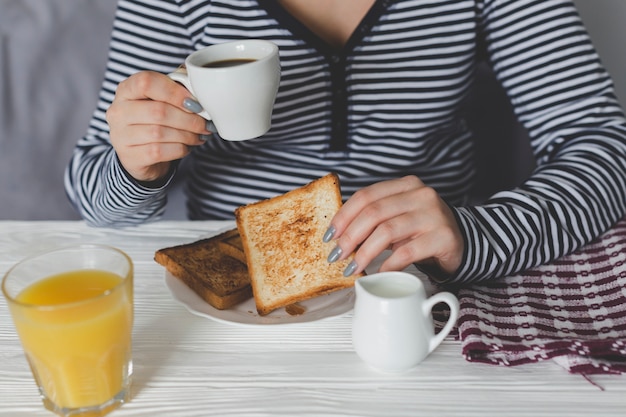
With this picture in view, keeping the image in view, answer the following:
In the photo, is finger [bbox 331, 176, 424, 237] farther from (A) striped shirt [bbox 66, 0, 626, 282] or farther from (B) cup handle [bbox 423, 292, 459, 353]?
(A) striped shirt [bbox 66, 0, 626, 282]

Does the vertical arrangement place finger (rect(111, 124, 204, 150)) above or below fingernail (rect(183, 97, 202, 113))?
below

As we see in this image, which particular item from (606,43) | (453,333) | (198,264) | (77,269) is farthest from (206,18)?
(606,43)

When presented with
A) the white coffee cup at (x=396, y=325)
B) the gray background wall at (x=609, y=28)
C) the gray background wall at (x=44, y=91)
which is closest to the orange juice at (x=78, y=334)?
the white coffee cup at (x=396, y=325)

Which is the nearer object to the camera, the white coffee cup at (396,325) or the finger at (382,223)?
the white coffee cup at (396,325)

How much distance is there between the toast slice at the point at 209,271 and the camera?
89cm

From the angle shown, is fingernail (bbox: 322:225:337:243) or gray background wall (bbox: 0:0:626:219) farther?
gray background wall (bbox: 0:0:626:219)

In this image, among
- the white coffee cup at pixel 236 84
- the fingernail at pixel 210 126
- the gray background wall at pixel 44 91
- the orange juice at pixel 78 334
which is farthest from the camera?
the gray background wall at pixel 44 91

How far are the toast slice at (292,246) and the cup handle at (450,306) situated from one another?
136 millimetres

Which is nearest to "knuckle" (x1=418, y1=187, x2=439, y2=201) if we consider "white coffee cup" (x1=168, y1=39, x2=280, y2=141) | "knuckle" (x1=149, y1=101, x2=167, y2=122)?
"white coffee cup" (x1=168, y1=39, x2=280, y2=141)

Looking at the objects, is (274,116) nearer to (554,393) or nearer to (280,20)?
(280,20)

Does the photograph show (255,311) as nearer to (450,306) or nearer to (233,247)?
(233,247)

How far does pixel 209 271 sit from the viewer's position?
938 mm

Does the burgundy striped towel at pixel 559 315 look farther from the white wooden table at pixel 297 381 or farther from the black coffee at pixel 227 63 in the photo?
the black coffee at pixel 227 63

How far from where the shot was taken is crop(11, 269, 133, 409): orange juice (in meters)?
0.67
